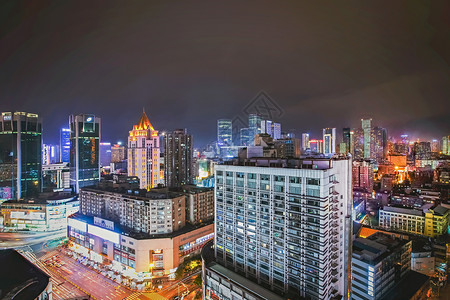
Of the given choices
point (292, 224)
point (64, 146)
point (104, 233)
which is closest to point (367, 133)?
point (292, 224)

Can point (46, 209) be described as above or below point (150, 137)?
below

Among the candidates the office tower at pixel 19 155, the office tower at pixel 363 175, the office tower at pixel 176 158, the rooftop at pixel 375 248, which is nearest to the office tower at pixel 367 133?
the office tower at pixel 363 175

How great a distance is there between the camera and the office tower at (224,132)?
7462cm

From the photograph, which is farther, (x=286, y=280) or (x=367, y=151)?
(x=367, y=151)

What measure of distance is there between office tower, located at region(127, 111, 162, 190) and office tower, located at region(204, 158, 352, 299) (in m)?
37.1

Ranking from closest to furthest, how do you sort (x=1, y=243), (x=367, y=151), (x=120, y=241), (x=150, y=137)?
(x=120, y=241) → (x=1, y=243) → (x=150, y=137) → (x=367, y=151)

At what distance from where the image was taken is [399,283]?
2302 cm

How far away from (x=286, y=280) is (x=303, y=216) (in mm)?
4682

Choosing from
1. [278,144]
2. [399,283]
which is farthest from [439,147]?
[399,283]

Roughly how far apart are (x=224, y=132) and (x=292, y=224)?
6095cm

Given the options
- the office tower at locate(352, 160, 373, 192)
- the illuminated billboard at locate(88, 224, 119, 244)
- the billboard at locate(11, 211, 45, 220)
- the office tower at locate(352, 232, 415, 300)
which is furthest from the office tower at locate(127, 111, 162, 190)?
the office tower at locate(352, 160, 373, 192)

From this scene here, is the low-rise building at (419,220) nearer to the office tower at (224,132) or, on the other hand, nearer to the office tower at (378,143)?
the office tower at (224,132)

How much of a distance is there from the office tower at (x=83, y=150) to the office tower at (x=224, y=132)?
34567mm

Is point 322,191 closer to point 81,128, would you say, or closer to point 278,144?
point 278,144
